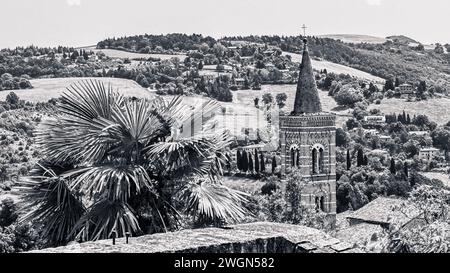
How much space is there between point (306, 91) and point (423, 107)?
6897 centimetres

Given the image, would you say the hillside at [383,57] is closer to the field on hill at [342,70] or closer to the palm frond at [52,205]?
the field on hill at [342,70]

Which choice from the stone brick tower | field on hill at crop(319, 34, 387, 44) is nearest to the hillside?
field on hill at crop(319, 34, 387, 44)

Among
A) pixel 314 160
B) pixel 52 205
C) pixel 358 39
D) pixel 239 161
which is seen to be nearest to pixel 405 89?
pixel 239 161

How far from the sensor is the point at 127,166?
30.4ft

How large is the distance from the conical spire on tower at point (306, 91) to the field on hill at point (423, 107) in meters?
63.3

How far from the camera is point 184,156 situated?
962 cm

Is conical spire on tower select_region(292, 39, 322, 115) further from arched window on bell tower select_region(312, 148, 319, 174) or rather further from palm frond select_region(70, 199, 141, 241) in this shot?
palm frond select_region(70, 199, 141, 241)

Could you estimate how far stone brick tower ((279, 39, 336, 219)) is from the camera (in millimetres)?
50188

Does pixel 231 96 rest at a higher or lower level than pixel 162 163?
lower

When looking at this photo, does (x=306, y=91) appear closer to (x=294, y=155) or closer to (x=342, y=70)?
(x=294, y=155)

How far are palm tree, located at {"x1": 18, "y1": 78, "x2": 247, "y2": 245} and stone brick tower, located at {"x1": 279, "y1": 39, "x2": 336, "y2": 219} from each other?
40.4 m
